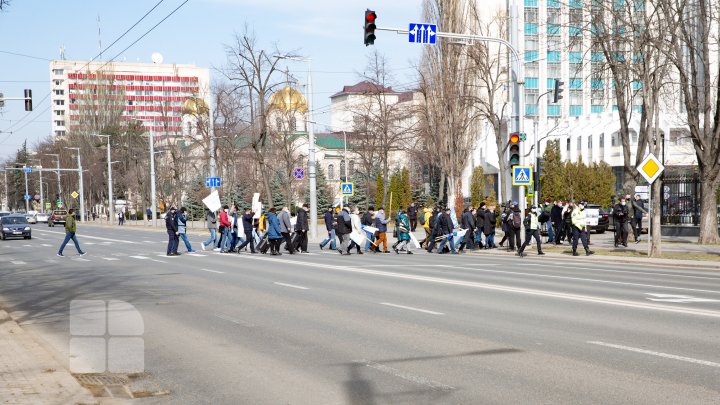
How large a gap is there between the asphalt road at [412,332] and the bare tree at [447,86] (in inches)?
1234

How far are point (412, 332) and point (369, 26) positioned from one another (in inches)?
460

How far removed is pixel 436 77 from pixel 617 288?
37441 millimetres

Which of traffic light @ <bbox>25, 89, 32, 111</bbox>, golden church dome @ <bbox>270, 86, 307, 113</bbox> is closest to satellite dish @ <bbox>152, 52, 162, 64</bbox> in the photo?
golden church dome @ <bbox>270, 86, 307, 113</bbox>

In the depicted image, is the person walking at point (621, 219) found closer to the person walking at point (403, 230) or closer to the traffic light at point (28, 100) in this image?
the person walking at point (403, 230)

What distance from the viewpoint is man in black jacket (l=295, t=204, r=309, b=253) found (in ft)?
103

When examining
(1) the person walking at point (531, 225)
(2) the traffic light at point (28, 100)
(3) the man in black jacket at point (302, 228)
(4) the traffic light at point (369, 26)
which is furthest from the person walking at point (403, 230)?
(2) the traffic light at point (28, 100)

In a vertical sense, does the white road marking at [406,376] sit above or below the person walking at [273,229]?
below

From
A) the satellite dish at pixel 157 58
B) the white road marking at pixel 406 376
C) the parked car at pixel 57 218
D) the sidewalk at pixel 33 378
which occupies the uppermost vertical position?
the satellite dish at pixel 157 58

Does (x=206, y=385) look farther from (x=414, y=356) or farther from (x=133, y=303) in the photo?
(x=133, y=303)

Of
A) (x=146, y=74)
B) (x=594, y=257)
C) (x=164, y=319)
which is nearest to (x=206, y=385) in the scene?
(x=164, y=319)

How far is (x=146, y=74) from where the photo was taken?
172 meters

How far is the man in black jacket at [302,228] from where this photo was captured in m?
31.4

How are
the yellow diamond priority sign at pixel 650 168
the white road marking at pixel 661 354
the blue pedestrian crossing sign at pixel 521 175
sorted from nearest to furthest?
the white road marking at pixel 661 354, the yellow diamond priority sign at pixel 650 168, the blue pedestrian crossing sign at pixel 521 175

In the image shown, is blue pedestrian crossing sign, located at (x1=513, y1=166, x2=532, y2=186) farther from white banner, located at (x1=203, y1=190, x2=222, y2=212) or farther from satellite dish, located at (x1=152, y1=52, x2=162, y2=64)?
satellite dish, located at (x1=152, y1=52, x2=162, y2=64)
